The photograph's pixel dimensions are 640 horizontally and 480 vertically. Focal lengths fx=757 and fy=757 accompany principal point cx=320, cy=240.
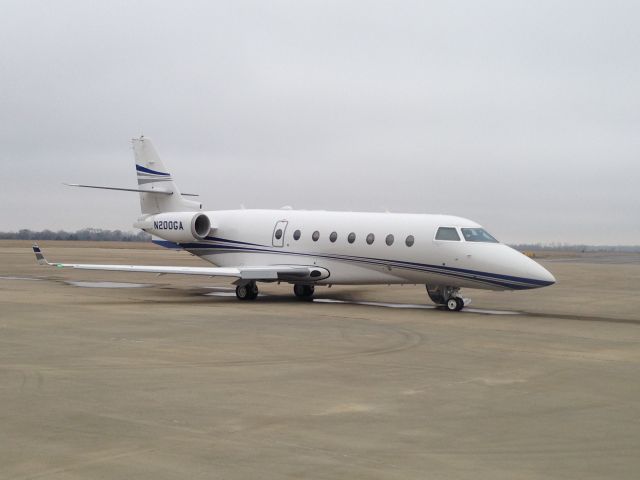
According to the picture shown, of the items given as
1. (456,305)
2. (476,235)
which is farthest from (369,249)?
(476,235)

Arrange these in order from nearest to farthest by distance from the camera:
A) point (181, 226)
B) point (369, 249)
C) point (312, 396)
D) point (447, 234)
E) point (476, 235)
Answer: point (312, 396) → point (476, 235) → point (447, 234) → point (369, 249) → point (181, 226)

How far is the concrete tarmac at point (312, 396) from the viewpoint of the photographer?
20.7ft

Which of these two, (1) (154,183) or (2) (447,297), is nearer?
(2) (447,297)

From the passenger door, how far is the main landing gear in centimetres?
535

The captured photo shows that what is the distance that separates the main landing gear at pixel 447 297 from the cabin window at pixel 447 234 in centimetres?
152

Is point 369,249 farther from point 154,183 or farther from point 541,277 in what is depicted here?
point 154,183

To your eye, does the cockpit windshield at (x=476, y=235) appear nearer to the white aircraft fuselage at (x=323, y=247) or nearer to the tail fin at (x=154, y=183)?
the white aircraft fuselage at (x=323, y=247)

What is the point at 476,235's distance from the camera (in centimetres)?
2080

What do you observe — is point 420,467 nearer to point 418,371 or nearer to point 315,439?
point 315,439

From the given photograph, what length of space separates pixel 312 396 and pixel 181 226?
738 inches

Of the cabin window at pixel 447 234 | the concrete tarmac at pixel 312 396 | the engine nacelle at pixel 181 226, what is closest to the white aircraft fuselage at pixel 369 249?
the cabin window at pixel 447 234

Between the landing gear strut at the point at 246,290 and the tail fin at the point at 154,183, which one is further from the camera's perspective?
the tail fin at the point at 154,183

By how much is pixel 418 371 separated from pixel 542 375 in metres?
1.74

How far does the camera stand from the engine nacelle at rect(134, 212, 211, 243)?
87.4ft
